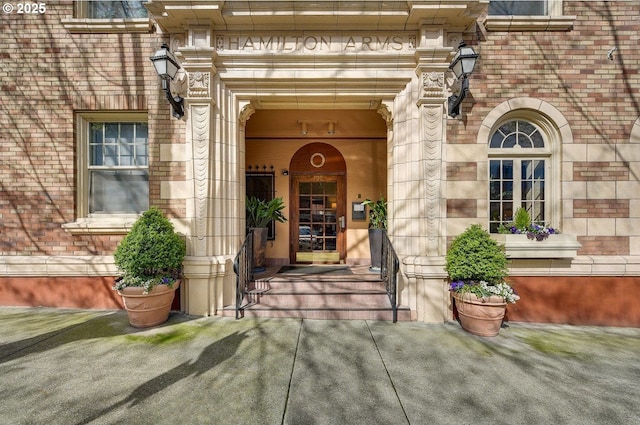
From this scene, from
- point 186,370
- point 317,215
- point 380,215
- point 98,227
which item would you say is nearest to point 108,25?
point 98,227

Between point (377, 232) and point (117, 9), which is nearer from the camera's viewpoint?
point (117, 9)

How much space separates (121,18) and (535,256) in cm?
820

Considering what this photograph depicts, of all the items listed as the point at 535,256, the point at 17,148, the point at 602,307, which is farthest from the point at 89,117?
the point at 602,307

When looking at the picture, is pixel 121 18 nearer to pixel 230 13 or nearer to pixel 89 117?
pixel 89 117

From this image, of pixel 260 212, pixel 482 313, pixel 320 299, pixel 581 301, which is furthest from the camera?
pixel 260 212

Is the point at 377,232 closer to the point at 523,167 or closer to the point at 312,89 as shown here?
the point at 523,167

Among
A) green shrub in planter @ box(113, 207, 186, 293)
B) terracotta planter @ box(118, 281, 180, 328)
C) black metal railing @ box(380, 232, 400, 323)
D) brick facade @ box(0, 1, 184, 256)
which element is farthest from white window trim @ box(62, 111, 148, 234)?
black metal railing @ box(380, 232, 400, 323)

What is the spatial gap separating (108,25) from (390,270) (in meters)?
6.28

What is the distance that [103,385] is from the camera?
2834 mm

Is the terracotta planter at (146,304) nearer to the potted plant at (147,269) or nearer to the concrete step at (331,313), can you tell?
the potted plant at (147,269)

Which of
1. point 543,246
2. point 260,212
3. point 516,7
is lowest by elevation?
point 543,246

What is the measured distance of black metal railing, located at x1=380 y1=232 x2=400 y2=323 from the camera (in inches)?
173

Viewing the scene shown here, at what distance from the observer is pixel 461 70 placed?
4.13 m

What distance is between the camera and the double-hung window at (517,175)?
15.9ft
